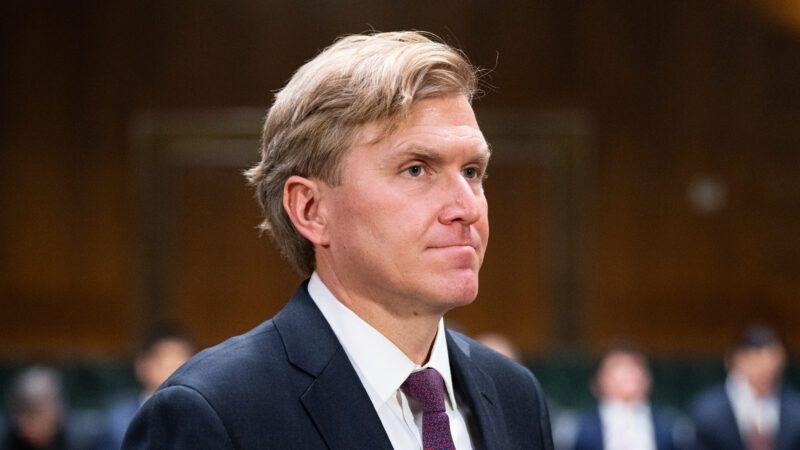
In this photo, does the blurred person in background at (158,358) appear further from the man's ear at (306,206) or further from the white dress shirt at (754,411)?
the man's ear at (306,206)

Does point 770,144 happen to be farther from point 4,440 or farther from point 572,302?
point 4,440

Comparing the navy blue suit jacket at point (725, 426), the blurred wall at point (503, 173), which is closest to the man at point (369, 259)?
the navy blue suit jacket at point (725, 426)

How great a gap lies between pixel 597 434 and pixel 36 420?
2.94m

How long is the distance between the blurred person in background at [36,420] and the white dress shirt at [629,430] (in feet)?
9.33

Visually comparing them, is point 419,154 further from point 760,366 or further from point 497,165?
point 497,165

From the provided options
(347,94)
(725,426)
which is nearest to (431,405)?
(347,94)

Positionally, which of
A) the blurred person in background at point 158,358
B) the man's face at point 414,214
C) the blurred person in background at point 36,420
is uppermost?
the man's face at point 414,214

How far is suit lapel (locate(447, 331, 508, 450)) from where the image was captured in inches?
66.4

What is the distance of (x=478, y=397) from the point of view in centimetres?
173

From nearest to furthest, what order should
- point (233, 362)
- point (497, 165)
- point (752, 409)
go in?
point (233, 362)
point (752, 409)
point (497, 165)

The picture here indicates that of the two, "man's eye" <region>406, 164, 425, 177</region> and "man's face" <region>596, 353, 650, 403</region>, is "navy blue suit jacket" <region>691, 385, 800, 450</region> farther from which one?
"man's eye" <region>406, 164, 425, 177</region>

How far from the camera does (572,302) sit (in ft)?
26.9

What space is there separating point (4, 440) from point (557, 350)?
3.59m

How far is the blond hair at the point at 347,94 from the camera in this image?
158 centimetres
